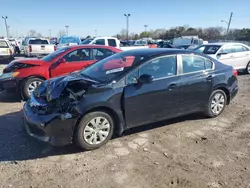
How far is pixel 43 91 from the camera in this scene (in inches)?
176

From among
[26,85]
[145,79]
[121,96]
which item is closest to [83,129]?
[121,96]

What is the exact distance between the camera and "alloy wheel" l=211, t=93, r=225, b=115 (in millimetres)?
5476

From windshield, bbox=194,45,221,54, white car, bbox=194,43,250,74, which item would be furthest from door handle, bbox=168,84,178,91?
windshield, bbox=194,45,221,54

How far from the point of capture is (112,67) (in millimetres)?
4664

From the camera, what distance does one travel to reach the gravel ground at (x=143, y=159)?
3.22 meters

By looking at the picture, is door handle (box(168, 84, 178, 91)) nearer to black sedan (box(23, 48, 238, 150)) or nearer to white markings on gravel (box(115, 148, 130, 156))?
black sedan (box(23, 48, 238, 150))

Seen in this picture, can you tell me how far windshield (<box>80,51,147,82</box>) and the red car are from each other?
236 centimetres

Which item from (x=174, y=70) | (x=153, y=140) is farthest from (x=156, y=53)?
(x=153, y=140)

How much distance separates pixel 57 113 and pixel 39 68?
3589 millimetres

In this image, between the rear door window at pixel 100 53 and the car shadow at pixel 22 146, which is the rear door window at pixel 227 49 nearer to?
the rear door window at pixel 100 53

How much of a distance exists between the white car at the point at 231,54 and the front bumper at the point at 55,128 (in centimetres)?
838

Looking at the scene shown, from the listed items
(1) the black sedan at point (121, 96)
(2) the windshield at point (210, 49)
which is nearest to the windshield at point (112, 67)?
(1) the black sedan at point (121, 96)

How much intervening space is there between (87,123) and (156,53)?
74.1 inches

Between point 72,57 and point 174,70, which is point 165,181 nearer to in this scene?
point 174,70
